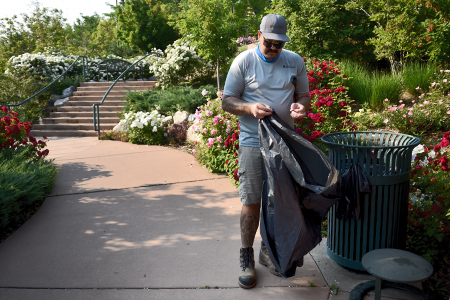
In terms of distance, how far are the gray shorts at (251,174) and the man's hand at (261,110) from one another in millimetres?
277

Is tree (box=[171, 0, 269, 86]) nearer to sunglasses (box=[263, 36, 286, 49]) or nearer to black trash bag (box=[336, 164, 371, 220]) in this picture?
sunglasses (box=[263, 36, 286, 49])

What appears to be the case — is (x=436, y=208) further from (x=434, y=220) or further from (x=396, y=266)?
(x=396, y=266)

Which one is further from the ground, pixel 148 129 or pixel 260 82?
pixel 260 82

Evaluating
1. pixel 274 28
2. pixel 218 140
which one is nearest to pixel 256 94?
pixel 274 28

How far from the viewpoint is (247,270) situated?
2664mm

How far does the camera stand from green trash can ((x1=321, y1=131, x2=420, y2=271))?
2.48 metres

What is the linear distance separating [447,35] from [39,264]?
7819 mm

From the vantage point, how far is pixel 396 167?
2502 millimetres

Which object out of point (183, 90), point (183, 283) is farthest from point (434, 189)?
point (183, 90)

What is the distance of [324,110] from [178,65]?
730cm

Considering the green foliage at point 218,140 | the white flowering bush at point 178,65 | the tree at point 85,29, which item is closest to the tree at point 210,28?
the white flowering bush at point 178,65

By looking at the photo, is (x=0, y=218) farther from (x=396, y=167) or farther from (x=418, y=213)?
(x=418, y=213)

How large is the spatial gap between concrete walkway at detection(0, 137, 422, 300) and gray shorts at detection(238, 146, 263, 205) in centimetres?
65

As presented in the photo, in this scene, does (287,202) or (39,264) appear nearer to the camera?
(287,202)
